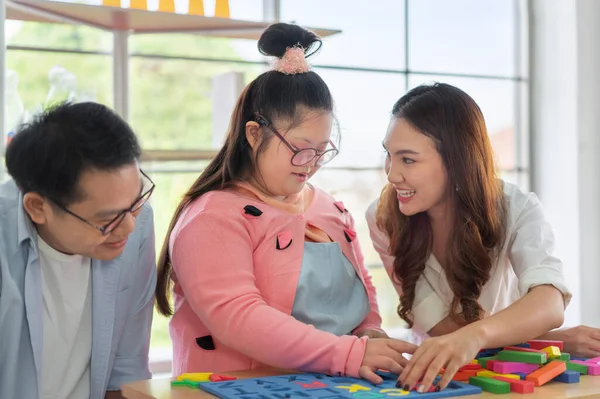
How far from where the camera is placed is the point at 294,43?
1.95 metres

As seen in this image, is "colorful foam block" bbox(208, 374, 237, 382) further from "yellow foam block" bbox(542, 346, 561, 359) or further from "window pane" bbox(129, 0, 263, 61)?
"window pane" bbox(129, 0, 263, 61)

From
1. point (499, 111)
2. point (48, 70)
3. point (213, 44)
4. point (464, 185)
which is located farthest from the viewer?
point (499, 111)

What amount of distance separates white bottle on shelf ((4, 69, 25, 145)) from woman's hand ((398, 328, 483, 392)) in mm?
1501

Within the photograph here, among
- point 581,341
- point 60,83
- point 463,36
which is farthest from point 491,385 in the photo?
point 463,36

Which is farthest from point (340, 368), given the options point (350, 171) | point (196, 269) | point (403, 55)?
point (403, 55)

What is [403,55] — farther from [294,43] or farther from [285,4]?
[294,43]

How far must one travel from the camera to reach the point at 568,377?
157 cm

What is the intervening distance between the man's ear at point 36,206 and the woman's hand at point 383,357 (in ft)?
2.16

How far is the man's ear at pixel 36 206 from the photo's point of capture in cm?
157

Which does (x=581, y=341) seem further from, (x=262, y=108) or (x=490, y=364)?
(x=262, y=108)

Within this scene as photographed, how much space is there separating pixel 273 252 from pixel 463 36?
2144mm

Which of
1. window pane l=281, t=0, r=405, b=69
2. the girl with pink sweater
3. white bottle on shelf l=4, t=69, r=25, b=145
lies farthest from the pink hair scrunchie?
window pane l=281, t=0, r=405, b=69

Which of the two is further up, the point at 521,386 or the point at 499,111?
the point at 499,111

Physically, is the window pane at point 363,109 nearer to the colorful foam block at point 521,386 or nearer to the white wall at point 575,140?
the white wall at point 575,140
